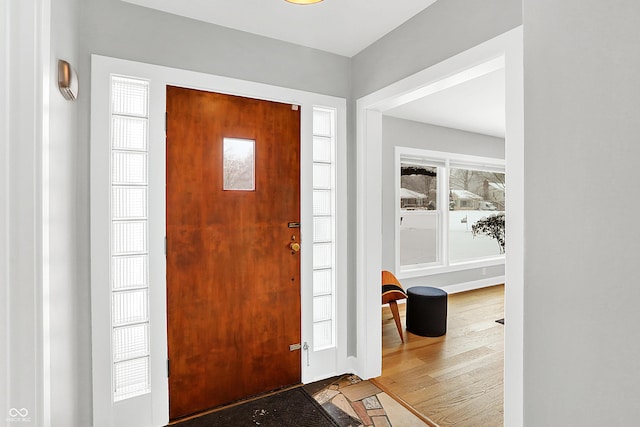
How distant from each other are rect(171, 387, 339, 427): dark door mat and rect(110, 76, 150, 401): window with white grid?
18.0 inches

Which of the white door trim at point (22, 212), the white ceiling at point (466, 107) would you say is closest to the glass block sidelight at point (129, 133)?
the white door trim at point (22, 212)

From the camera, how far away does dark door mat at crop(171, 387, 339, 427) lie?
1.98 metres

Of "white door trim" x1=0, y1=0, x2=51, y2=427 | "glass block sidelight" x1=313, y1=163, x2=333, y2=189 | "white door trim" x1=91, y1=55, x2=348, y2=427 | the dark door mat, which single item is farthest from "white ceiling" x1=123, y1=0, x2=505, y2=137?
the dark door mat

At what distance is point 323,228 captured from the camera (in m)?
2.53

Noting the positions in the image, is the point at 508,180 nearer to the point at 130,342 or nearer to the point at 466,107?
the point at 130,342

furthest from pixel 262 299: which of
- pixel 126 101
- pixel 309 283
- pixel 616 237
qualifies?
pixel 616 237

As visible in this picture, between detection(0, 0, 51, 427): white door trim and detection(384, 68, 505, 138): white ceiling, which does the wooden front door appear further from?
detection(384, 68, 505, 138): white ceiling

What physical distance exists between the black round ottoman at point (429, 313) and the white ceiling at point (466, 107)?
2.06m

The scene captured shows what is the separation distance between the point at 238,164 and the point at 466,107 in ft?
9.68

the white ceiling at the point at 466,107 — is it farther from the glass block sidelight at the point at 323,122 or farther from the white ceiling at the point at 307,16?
the glass block sidelight at the point at 323,122

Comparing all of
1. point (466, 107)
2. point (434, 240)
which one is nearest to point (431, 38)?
point (466, 107)

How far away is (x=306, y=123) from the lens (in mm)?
2414

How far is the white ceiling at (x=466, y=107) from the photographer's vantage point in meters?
3.20

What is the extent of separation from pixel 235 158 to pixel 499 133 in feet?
15.1
